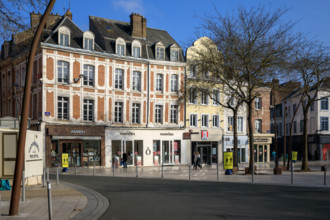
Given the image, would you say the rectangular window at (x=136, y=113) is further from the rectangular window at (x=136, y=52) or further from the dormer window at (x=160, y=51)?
the dormer window at (x=160, y=51)

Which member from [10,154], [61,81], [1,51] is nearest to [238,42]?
[10,154]

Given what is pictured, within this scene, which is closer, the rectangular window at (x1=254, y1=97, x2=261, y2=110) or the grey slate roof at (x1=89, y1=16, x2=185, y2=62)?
the grey slate roof at (x1=89, y1=16, x2=185, y2=62)

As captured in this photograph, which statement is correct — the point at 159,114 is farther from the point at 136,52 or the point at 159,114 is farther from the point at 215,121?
the point at 215,121

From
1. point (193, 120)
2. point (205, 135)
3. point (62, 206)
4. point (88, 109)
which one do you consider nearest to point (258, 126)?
point (205, 135)

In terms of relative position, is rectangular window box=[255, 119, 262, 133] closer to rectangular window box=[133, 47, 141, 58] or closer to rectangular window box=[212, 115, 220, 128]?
rectangular window box=[212, 115, 220, 128]

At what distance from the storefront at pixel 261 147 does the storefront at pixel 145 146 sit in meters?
11.0

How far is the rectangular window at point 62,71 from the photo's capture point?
36688 mm

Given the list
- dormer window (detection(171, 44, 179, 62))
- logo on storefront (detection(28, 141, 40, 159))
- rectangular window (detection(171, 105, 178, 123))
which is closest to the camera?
logo on storefront (detection(28, 141, 40, 159))

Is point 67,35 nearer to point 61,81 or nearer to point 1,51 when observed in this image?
point 61,81

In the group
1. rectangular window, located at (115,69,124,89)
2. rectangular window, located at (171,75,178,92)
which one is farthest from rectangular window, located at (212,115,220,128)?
rectangular window, located at (115,69,124,89)

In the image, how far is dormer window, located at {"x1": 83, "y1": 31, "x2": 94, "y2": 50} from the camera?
38219mm

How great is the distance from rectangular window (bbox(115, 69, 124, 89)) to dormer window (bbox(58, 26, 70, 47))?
5481 millimetres

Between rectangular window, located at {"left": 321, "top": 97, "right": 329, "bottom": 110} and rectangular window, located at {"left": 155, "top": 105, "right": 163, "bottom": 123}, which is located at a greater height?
rectangular window, located at {"left": 321, "top": 97, "right": 329, "bottom": 110}

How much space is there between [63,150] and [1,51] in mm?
15323
